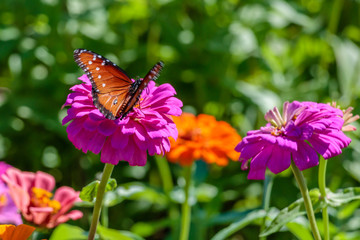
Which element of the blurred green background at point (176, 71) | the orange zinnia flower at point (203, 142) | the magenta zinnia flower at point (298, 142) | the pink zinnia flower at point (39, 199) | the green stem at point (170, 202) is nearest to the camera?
the magenta zinnia flower at point (298, 142)

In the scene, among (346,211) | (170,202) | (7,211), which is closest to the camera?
(7,211)

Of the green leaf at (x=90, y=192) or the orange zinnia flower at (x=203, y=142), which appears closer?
the green leaf at (x=90, y=192)

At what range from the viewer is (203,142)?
Answer: 3.49ft

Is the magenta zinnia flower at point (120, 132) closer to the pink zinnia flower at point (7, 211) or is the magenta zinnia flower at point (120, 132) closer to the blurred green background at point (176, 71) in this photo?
the pink zinnia flower at point (7, 211)

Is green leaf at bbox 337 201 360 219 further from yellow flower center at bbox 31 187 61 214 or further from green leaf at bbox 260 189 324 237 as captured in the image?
yellow flower center at bbox 31 187 61 214

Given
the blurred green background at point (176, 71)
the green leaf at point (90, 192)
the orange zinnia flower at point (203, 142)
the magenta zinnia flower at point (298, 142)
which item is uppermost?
the blurred green background at point (176, 71)

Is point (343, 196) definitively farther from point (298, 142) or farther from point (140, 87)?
point (140, 87)

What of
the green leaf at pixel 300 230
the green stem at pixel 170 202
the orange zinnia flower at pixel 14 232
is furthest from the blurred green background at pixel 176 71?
the orange zinnia flower at pixel 14 232

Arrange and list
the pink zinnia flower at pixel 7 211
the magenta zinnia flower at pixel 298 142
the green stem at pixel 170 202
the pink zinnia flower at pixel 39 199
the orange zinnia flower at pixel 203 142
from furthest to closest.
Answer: the green stem at pixel 170 202
the orange zinnia flower at pixel 203 142
the pink zinnia flower at pixel 7 211
the pink zinnia flower at pixel 39 199
the magenta zinnia flower at pixel 298 142

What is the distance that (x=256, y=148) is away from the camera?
2.11ft

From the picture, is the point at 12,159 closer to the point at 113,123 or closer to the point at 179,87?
the point at 179,87

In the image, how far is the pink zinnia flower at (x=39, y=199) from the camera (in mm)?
753

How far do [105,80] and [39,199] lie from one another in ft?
0.74

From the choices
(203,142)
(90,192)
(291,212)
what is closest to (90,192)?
(90,192)
